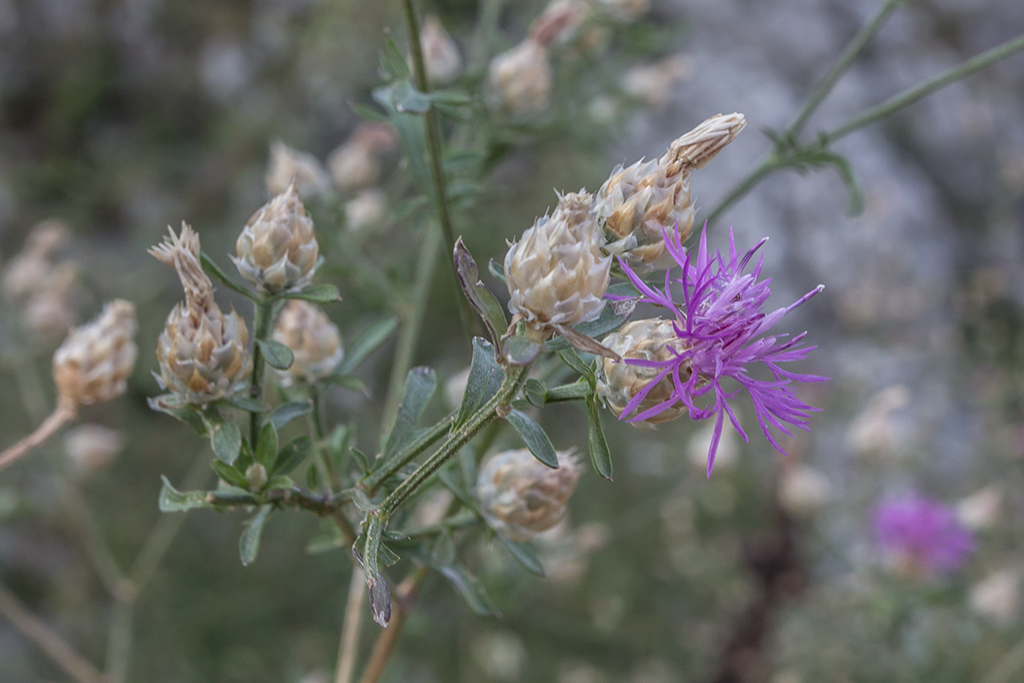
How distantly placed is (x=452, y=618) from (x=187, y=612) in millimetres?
1071

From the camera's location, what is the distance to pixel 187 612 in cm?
304

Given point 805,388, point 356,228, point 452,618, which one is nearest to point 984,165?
point 805,388

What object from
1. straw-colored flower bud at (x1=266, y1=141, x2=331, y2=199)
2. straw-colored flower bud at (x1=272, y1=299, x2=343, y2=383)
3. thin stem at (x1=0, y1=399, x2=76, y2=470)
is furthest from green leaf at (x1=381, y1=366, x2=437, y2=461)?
straw-colored flower bud at (x1=266, y1=141, x2=331, y2=199)

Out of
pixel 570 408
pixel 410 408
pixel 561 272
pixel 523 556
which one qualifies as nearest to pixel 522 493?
pixel 523 556

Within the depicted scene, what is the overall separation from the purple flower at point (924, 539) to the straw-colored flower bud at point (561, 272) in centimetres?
261

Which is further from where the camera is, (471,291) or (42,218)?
(42,218)

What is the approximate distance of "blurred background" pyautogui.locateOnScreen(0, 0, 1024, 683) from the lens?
103 inches

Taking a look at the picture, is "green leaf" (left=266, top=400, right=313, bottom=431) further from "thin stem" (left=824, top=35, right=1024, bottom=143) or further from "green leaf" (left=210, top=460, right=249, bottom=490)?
"thin stem" (left=824, top=35, right=1024, bottom=143)

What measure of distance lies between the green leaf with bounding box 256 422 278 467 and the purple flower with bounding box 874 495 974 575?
8.67 ft

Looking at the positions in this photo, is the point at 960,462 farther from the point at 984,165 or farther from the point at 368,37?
the point at 368,37

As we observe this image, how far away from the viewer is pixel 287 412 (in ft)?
3.36

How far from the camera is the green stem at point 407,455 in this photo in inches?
32.9

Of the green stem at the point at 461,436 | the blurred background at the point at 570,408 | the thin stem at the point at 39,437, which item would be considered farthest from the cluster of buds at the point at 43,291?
the green stem at the point at 461,436

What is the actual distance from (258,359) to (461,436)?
36 cm
